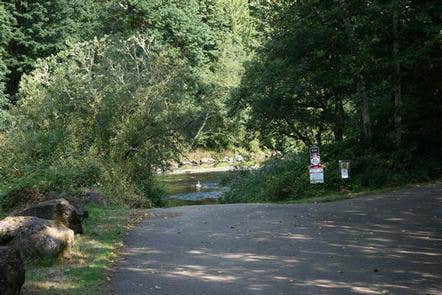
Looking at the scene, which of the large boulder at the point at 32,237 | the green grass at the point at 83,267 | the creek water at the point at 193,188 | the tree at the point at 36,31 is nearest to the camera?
the green grass at the point at 83,267

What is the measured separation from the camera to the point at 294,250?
9.40m

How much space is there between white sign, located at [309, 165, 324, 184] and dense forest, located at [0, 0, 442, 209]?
16.1 inches

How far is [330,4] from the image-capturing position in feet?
58.6

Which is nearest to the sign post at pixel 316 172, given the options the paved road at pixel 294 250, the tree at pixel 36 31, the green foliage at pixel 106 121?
the paved road at pixel 294 250

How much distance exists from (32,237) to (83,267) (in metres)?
0.95

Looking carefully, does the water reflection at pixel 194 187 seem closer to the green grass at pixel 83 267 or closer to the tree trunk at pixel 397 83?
the tree trunk at pixel 397 83

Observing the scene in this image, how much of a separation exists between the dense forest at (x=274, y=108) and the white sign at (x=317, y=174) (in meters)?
0.41

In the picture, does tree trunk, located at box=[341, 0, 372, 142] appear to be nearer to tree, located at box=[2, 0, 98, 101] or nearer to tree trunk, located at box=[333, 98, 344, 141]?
tree trunk, located at box=[333, 98, 344, 141]

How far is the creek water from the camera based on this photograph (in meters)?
27.4

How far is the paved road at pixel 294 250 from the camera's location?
7.50 meters

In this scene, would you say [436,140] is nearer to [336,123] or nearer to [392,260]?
[336,123]

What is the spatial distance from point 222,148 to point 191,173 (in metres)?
8.09

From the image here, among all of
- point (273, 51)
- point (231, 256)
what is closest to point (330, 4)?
point (273, 51)

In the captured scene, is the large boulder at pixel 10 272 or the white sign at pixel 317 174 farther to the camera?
the white sign at pixel 317 174
